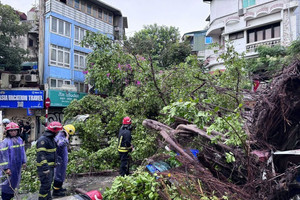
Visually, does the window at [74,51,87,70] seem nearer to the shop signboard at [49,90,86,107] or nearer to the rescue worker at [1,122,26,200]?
the shop signboard at [49,90,86,107]

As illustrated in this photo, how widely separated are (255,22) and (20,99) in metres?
17.1

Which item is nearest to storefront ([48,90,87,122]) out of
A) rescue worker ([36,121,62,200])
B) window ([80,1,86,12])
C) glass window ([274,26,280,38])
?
window ([80,1,86,12])

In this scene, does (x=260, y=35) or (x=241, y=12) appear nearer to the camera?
(x=260, y=35)

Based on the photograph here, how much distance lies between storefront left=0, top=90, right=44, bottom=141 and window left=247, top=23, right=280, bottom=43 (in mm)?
15400

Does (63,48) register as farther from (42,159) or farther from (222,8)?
(42,159)

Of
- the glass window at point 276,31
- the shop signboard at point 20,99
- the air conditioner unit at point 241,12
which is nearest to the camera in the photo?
the glass window at point 276,31

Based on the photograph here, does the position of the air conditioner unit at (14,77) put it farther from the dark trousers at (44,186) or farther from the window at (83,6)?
the dark trousers at (44,186)

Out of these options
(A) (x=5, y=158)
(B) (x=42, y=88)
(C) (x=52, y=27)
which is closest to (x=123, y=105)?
(A) (x=5, y=158)

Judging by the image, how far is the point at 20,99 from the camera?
16.3 meters

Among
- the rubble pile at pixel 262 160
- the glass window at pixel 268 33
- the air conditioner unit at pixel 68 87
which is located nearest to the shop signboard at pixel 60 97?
the air conditioner unit at pixel 68 87

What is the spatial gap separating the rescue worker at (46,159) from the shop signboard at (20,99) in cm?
A: 1324

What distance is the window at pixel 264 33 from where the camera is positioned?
16094mm

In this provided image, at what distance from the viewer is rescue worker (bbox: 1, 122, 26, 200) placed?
455cm

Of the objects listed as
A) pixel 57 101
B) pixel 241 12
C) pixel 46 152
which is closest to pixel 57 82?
pixel 57 101
